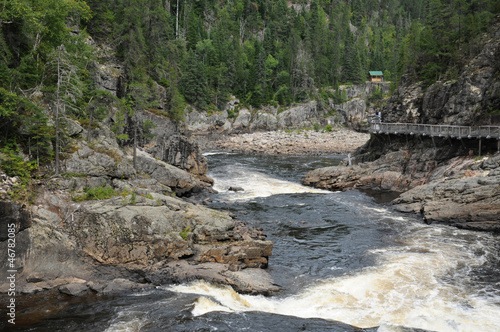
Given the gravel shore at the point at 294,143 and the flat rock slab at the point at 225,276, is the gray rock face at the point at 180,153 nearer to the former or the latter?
the flat rock slab at the point at 225,276

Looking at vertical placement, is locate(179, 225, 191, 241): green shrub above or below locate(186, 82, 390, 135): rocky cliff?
below

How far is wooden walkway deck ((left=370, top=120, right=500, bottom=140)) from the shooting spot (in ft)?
93.4

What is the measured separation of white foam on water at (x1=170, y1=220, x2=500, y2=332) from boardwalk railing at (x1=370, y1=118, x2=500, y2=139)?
16394mm

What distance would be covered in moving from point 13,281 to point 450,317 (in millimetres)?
15839

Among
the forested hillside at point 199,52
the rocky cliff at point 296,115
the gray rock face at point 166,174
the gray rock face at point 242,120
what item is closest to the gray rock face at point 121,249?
the forested hillside at point 199,52

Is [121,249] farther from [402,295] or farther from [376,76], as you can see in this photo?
[376,76]

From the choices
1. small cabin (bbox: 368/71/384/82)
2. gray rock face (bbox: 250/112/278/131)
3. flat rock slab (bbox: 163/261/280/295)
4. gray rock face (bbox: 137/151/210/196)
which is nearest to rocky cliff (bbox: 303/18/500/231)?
gray rock face (bbox: 137/151/210/196)

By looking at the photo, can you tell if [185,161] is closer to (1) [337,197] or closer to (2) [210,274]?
(1) [337,197]

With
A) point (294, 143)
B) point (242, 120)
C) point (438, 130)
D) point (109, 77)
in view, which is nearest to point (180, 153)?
point (109, 77)

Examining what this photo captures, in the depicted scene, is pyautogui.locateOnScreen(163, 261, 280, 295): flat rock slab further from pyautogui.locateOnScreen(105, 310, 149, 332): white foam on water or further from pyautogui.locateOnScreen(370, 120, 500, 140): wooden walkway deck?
pyautogui.locateOnScreen(370, 120, 500, 140): wooden walkway deck

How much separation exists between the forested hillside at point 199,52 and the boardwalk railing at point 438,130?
7.91 m

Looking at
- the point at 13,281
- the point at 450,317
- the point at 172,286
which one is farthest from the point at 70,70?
the point at 450,317

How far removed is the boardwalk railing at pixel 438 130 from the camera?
1123 inches

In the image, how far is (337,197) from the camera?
30328 millimetres
